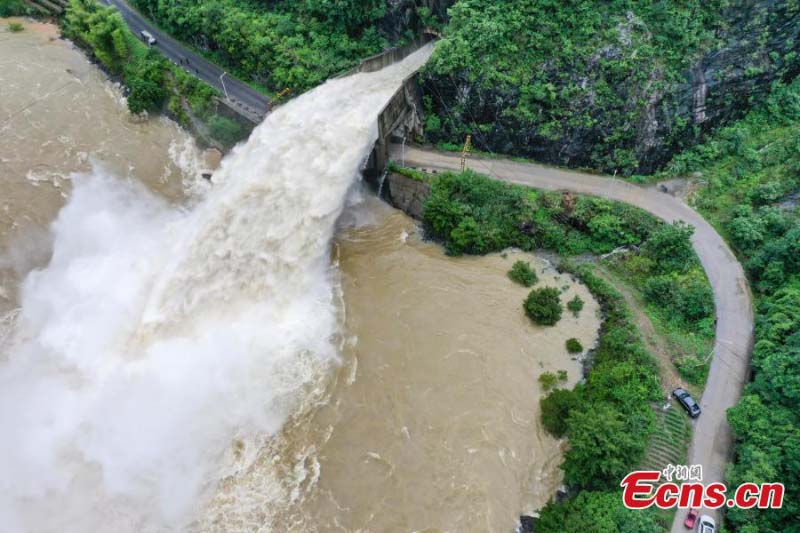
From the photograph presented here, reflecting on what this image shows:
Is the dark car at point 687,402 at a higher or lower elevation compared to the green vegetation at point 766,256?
lower

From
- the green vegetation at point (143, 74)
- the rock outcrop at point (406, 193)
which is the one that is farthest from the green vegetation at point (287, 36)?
the rock outcrop at point (406, 193)

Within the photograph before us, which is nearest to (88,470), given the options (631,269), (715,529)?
(715,529)

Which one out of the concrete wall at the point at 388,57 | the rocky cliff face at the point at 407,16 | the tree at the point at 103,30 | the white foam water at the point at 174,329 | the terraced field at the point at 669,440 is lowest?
the white foam water at the point at 174,329

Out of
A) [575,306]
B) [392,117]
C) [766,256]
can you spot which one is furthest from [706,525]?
[392,117]

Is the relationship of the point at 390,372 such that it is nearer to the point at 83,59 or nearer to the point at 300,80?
the point at 300,80

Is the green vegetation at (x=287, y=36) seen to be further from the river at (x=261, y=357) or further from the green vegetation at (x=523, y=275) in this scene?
the green vegetation at (x=523, y=275)

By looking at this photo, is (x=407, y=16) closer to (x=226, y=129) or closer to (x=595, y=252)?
(x=226, y=129)
